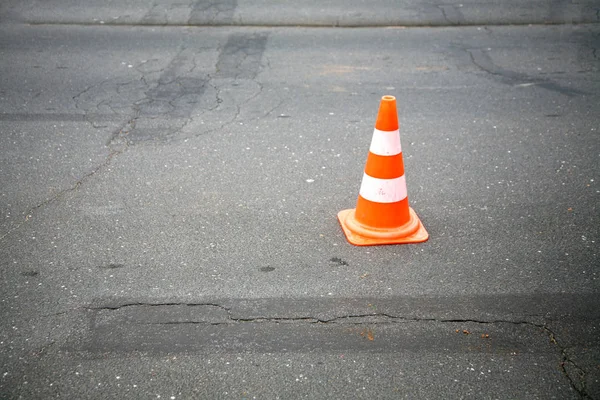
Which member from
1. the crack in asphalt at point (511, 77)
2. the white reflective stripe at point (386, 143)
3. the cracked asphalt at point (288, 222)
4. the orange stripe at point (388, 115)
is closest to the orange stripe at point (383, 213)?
the cracked asphalt at point (288, 222)

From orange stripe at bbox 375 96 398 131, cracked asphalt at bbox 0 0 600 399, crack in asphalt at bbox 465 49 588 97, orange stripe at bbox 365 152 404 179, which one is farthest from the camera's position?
crack in asphalt at bbox 465 49 588 97

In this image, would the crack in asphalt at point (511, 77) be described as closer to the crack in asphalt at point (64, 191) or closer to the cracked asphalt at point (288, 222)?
the cracked asphalt at point (288, 222)

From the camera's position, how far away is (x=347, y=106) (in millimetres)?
6305

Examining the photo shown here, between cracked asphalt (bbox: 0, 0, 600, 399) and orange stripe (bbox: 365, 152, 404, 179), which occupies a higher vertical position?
orange stripe (bbox: 365, 152, 404, 179)

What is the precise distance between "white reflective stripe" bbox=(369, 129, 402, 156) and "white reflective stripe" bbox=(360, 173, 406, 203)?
0.20 metres

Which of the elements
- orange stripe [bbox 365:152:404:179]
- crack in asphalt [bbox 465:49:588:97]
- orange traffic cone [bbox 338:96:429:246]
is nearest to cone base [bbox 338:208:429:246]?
orange traffic cone [bbox 338:96:429:246]

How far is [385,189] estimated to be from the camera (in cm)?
385

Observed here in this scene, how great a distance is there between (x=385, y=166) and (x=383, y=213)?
0.35m

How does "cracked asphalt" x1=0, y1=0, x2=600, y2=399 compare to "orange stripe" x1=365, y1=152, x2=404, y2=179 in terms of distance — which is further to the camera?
"orange stripe" x1=365, y1=152, x2=404, y2=179

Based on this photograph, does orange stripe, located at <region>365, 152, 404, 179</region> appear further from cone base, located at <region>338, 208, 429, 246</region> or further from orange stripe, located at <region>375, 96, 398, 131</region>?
cone base, located at <region>338, 208, 429, 246</region>

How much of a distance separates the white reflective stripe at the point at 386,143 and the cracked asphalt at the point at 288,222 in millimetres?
700

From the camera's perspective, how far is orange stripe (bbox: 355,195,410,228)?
3.89 metres

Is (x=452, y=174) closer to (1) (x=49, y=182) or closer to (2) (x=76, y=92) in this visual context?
(1) (x=49, y=182)

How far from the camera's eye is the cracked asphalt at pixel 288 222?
282 cm
